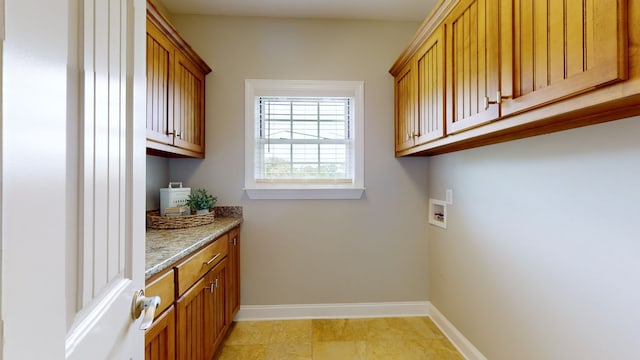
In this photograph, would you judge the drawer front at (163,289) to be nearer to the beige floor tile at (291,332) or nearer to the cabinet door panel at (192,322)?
the cabinet door panel at (192,322)

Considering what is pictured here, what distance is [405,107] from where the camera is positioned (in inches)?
89.3

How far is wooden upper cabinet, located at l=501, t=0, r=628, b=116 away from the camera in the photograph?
29.1 inches

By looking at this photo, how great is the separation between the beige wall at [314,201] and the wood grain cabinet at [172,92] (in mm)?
186

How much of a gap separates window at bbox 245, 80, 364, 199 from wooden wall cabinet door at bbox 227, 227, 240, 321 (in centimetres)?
40

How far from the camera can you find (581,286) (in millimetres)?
1147

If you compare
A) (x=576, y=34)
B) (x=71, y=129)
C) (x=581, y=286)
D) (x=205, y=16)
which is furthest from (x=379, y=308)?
(x=205, y=16)

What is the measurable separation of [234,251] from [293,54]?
176 cm

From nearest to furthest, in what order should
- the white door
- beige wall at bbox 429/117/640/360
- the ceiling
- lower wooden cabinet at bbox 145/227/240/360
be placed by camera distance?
the white door → beige wall at bbox 429/117/640/360 → lower wooden cabinet at bbox 145/227/240/360 → the ceiling

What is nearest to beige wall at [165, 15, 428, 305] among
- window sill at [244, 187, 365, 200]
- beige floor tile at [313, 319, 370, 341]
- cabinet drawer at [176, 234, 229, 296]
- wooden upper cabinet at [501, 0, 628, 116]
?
window sill at [244, 187, 365, 200]

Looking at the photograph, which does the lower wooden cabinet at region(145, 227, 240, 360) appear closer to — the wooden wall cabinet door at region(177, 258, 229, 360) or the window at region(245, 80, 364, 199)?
the wooden wall cabinet door at region(177, 258, 229, 360)

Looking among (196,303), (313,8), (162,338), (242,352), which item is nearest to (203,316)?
(196,303)

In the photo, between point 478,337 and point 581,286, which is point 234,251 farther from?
point 581,286

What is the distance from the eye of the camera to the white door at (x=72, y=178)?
31cm

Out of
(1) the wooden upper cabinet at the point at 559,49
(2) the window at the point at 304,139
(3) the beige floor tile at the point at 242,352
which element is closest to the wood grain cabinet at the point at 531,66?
(1) the wooden upper cabinet at the point at 559,49
